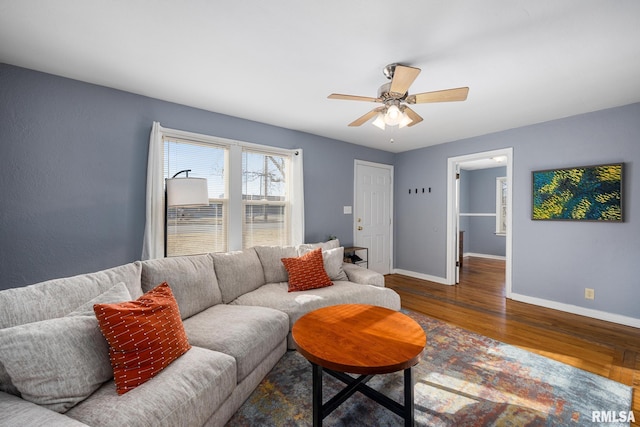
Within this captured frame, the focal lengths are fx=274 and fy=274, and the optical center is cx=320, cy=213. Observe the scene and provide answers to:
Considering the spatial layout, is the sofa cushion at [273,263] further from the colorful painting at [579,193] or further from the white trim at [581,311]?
the colorful painting at [579,193]

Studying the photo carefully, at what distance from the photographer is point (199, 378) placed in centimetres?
142

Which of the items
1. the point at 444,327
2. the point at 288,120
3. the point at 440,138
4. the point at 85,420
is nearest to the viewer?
the point at 85,420

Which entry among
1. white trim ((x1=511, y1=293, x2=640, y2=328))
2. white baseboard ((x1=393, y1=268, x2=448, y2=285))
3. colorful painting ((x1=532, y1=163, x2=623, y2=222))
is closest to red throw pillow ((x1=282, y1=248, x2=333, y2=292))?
white baseboard ((x1=393, y1=268, x2=448, y2=285))

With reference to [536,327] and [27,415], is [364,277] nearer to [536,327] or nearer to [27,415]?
[536,327]

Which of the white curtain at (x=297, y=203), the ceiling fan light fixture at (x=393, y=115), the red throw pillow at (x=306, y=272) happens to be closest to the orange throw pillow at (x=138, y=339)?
the red throw pillow at (x=306, y=272)

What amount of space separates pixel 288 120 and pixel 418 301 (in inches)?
121

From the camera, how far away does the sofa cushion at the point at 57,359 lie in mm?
1092

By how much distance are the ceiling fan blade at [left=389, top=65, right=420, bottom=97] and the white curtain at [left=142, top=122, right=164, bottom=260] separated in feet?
7.91

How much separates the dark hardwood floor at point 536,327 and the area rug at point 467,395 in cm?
22

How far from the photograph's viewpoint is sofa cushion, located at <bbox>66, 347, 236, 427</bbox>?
1.13 metres

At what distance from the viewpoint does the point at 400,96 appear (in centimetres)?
221

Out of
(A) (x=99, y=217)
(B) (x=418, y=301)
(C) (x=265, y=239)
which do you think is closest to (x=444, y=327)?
(B) (x=418, y=301)

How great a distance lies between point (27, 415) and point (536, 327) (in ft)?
13.2

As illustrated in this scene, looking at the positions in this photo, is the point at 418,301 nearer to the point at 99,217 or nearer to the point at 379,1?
the point at 379,1
